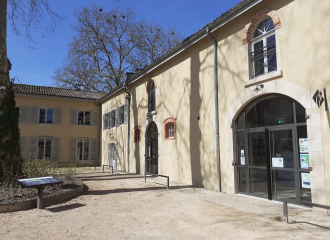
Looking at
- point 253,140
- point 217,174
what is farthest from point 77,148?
point 253,140

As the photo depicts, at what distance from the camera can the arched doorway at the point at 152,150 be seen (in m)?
12.3

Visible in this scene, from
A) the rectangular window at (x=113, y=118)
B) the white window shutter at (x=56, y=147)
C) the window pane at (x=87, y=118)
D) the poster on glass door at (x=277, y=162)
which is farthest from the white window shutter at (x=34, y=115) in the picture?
the poster on glass door at (x=277, y=162)

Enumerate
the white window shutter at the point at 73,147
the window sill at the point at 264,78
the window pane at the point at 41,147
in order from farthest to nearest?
1. the white window shutter at the point at 73,147
2. the window pane at the point at 41,147
3. the window sill at the point at 264,78

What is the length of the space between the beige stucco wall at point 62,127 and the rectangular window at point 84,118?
0.32 metres

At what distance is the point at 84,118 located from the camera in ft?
68.5

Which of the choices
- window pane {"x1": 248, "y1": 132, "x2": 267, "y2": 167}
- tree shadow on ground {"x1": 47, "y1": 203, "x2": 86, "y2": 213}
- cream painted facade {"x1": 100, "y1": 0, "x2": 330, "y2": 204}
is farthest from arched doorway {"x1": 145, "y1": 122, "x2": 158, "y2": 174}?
tree shadow on ground {"x1": 47, "y1": 203, "x2": 86, "y2": 213}

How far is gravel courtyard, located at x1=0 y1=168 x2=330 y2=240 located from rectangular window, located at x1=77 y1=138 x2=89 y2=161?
45.3 feet

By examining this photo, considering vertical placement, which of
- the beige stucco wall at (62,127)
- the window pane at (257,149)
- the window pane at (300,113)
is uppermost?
the beige stucco wall at (62,127)

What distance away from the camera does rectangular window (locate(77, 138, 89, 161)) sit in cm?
2031

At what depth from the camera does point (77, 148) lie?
66.3 feet

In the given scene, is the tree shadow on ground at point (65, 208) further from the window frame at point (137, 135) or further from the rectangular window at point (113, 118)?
the rectangular window at point (113, 118)

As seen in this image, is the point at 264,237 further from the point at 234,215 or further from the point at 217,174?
the point at 217,174

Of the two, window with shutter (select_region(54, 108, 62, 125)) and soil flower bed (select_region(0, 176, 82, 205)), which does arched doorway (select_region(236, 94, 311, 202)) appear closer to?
soil flower bed (select_region(0, 176, 82, 205))

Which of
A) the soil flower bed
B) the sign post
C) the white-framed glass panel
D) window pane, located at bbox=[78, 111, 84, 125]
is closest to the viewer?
the sign post
